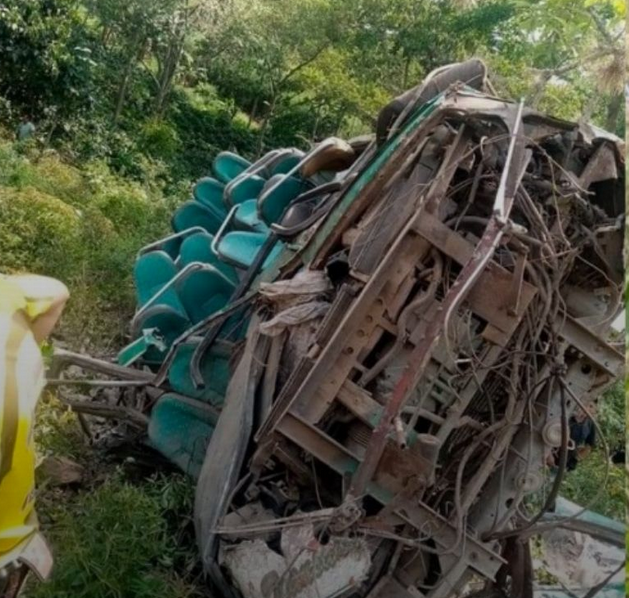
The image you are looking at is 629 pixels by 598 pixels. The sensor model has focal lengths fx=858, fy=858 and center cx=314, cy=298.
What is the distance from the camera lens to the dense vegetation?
383cm

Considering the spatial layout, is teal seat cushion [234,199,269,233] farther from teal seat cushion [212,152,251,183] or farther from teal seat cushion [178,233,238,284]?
teal seat cushion [212,152,251,183]

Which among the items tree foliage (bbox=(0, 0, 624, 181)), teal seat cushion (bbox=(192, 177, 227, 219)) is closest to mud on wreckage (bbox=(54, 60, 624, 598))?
teal seat cushion (bbox=(192, 177, 227, 219))

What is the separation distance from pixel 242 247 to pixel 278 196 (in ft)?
1.36

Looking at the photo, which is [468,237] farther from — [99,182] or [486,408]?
[99,182]

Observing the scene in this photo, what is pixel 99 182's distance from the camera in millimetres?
10234

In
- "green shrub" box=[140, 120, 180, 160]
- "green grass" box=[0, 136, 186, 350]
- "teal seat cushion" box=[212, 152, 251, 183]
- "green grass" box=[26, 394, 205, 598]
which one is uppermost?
"teal seat cushion" box=[212, 152, 251, 183]

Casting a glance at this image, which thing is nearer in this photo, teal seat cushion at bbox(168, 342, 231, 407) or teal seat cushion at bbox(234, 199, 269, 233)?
teal seat cushion at bbox(168, 342, 231, 407)

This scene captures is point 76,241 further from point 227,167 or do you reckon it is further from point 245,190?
point 245,190

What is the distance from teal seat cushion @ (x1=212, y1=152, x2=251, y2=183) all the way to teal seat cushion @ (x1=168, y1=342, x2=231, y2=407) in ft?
8.56

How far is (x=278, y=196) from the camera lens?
5215 mm

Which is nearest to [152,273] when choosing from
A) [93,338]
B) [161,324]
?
[161,324]

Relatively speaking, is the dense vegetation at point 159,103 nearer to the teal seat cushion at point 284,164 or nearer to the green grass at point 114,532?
the green grass at point 114,532

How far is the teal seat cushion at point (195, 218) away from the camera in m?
6.36

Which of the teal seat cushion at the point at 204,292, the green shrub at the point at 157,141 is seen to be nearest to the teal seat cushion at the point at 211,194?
the teal seat cushion at the point at 204,292
